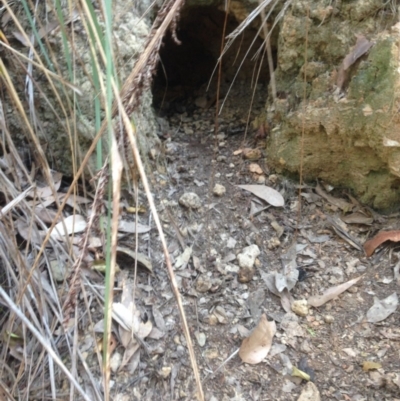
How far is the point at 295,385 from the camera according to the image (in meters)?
1.06

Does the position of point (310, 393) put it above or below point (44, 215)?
below

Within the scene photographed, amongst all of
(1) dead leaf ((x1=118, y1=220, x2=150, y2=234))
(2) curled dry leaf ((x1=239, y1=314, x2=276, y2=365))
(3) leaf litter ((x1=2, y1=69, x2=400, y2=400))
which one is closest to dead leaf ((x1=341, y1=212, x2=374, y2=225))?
(3) leaf litter ((x1=2, y1=69, x2=400, y2=400))

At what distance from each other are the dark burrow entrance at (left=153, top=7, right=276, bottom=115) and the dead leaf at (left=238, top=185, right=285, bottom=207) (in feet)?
1.57

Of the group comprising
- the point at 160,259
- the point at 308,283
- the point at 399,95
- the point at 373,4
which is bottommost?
the point at 308,283

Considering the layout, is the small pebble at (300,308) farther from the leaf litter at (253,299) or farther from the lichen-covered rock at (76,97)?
the lichen-covered rock at (76,97)

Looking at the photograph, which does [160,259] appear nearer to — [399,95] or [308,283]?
[308,283]

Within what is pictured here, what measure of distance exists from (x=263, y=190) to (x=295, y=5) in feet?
1.77

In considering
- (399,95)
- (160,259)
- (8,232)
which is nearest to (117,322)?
(160,259)

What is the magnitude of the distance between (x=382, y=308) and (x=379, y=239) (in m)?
0.20

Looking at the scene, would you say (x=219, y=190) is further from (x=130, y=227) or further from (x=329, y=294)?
(x=329, y=294)

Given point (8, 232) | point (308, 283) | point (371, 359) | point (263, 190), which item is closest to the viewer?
point (8, 232)

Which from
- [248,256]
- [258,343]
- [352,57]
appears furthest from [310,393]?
[352,57]

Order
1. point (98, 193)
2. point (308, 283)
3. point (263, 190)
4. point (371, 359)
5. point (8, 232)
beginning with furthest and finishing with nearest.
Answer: point (263, 190), point (308, 283), point (371, 359), point (8, 232), point (98, 193)

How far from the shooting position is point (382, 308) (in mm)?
1180
